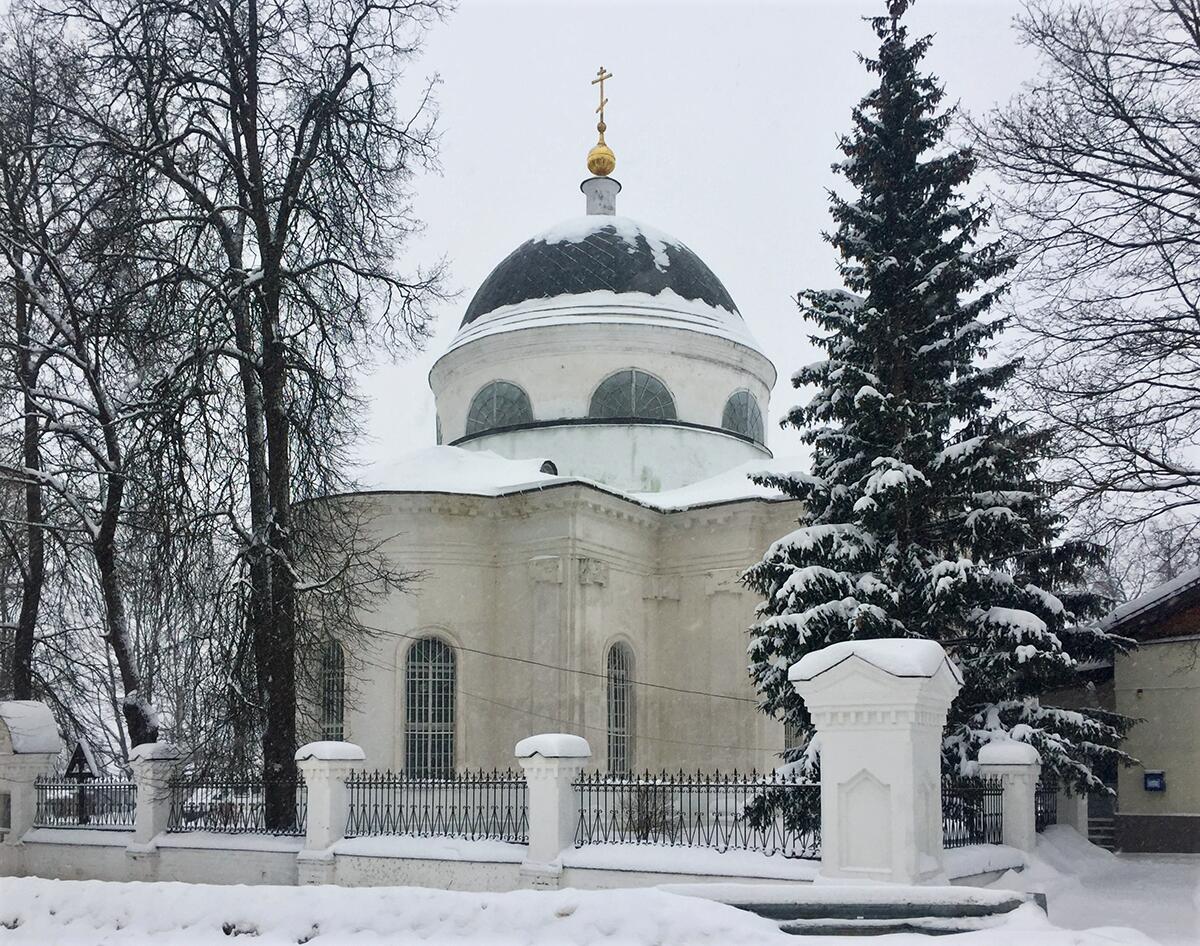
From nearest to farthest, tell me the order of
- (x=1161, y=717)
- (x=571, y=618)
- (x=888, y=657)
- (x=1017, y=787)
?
(x=888, y=657) → (x=1017, y=787) → (x=1161, y=717) → (x=571, y=618)

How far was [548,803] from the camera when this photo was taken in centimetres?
1234

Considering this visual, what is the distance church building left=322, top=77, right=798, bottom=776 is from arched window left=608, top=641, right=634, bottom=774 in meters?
0.05

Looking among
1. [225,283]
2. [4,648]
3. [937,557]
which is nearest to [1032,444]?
[937,557]

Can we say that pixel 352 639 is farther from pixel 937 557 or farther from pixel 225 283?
pixel 937 557

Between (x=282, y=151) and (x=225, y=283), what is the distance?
2.01 meters

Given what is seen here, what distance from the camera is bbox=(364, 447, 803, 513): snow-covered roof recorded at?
20828mm

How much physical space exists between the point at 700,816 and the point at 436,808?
377 cm

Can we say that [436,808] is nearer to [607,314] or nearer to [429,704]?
[429,704]

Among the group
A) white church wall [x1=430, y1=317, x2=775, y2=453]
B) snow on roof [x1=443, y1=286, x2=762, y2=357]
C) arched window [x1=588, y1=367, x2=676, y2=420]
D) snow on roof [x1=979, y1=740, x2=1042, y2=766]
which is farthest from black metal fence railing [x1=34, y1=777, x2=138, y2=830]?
snow on roof [x1=443, y1=286, x2=762, y2=357]

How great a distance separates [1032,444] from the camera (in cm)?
1256

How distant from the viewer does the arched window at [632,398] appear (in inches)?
957

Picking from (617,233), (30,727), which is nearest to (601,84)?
(617,233)

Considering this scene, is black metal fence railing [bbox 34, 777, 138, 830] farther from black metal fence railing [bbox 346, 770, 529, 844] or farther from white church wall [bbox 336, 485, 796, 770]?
white church wall [bbox 336, 485, 796, 770]

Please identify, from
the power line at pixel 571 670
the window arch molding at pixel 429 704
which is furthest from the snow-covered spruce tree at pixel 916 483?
the window arch molding at pixel 429 704
